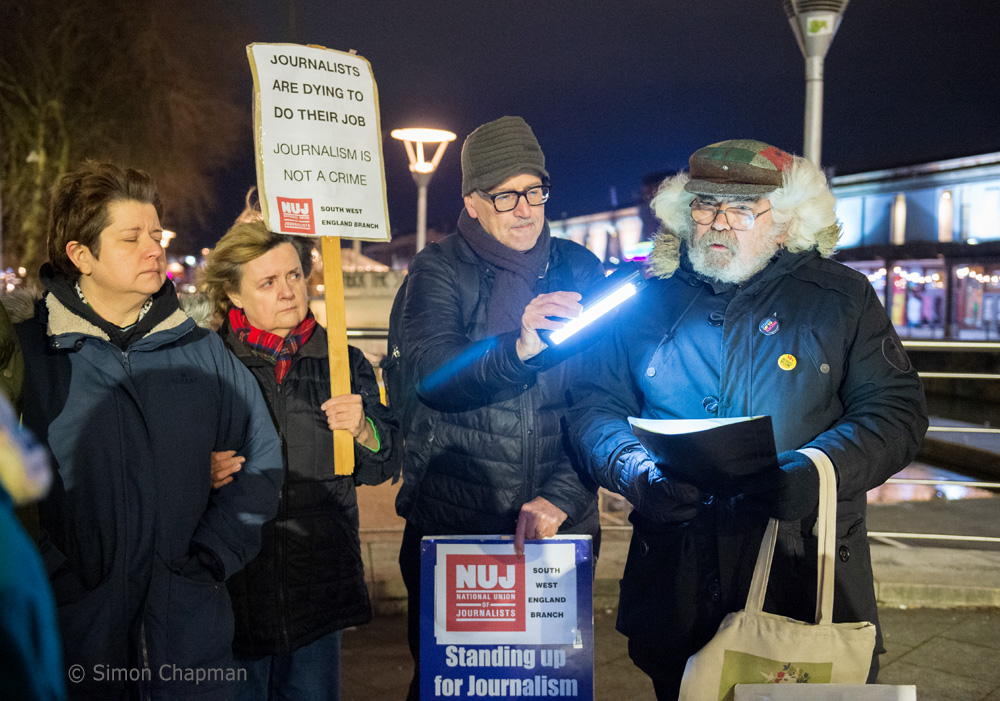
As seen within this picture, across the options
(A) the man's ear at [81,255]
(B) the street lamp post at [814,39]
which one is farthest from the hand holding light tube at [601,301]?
(B) the street lamp post at [814,39]

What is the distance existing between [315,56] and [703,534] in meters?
2.09

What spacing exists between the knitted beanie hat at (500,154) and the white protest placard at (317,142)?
1.48 feet

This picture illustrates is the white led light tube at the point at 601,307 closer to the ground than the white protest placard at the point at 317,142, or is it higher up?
closer to the ground

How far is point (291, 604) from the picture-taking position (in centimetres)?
272

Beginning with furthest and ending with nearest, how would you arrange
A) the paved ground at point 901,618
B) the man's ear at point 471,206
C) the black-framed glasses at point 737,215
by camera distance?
the paved ground at point 901,618
the man's ear at point 471,206
the black-framed glasses at point 737,215

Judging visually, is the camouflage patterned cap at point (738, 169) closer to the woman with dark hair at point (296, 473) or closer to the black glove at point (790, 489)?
the black glove at point (790, 489)

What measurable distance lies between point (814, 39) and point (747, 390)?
12.8ft

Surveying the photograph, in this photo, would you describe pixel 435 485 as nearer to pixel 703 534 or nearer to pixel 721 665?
pixel 703 534

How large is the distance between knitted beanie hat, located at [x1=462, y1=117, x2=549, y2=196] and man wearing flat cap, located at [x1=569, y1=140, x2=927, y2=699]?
0.53 m

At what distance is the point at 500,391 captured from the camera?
101 inches

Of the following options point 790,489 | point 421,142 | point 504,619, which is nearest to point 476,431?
point 504,619

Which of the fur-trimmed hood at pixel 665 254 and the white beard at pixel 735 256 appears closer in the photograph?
the white beard at pixel 735 256

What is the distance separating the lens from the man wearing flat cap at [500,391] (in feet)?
8.68

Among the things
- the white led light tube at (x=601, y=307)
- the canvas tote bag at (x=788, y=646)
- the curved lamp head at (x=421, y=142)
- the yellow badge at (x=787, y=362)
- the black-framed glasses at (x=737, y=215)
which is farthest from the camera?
the curved lamp head at (x=421, y=142)
